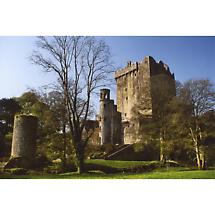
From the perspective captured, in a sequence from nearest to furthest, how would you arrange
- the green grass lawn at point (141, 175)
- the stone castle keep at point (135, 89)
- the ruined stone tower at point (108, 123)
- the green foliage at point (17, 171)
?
the green grass lawn at point (141, 175)
the green foliage at point (17, 171)
the stone castle keep at point (135, 89)
the ruined stone tower at point (108, 123)

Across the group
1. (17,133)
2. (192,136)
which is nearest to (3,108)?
(17,133)

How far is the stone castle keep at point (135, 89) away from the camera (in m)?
7.31

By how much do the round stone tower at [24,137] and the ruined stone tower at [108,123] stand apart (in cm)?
180

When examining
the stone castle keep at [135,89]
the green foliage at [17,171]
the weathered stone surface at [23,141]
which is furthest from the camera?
the stone castle keep at [135,89]

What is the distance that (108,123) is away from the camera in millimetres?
9656

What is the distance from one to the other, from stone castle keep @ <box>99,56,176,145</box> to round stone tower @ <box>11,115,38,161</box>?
5.87 ft

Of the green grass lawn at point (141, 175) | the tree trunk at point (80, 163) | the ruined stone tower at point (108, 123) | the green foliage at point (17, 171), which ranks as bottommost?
the green grass lawn at point (141, 175)

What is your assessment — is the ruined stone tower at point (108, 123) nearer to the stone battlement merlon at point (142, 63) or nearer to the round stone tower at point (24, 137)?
the stone battlement merlon at point (142, 63)

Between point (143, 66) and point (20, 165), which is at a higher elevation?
point (143, 66)

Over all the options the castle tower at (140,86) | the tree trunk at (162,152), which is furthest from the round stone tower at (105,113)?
the tree trunk at (162,152)

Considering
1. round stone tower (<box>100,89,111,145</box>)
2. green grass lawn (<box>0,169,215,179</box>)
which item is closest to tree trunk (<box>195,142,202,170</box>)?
green grass lawn (<box>0,169,215,179</box>)

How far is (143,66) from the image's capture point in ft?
24.7
